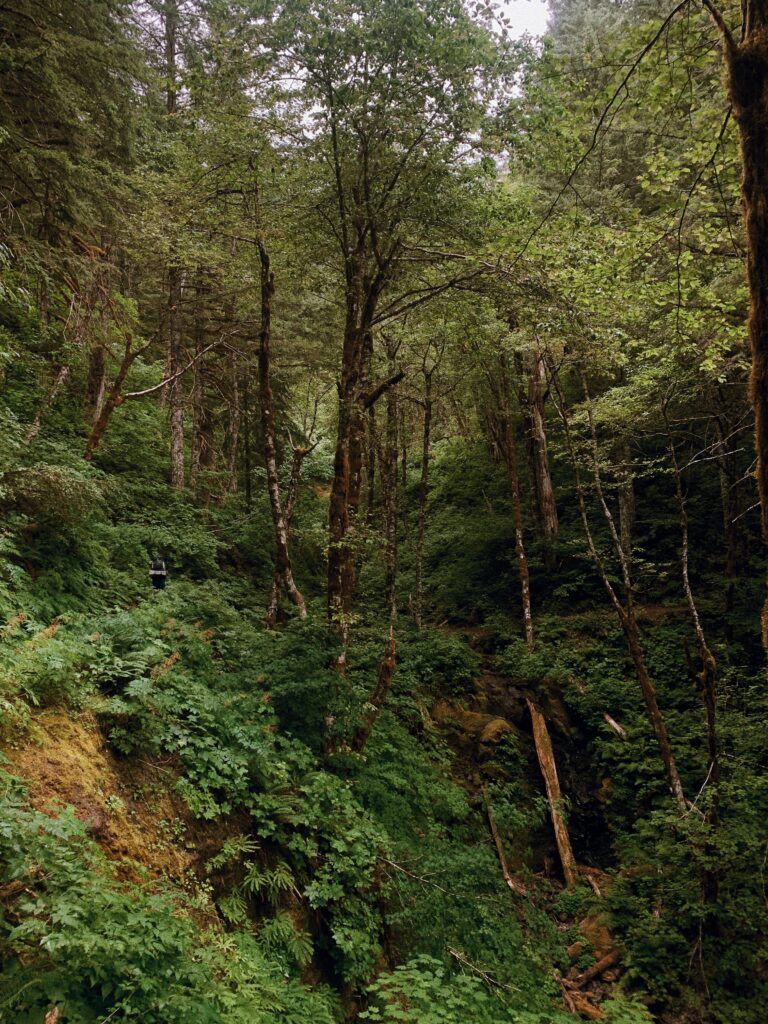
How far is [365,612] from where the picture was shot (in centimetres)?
1554

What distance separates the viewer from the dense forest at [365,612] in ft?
13.9

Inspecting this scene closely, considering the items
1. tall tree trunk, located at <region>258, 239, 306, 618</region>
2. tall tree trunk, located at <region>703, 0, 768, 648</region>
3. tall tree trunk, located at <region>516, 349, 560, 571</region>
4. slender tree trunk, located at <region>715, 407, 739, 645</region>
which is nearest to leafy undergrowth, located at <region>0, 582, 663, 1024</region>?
tall tree trunk, located at <region>258, 239, 306, 618</region>

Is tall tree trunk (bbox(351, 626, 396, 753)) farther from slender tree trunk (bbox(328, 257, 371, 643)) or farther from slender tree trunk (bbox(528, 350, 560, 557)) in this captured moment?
slender tree trunk (bbox(528, 350, 560, 557))

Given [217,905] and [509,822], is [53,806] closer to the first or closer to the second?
[217,905]

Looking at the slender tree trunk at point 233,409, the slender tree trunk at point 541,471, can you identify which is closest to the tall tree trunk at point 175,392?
the slender tree trunk at point 233,409

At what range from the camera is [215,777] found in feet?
17.9

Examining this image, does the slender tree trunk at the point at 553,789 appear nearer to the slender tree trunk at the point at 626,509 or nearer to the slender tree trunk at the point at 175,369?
the slender tree trunk at the point at 626,509

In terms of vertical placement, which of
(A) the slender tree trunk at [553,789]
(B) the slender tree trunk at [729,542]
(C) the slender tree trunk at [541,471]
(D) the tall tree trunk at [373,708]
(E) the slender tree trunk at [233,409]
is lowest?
(A) the slender tree trunk at [553,789]

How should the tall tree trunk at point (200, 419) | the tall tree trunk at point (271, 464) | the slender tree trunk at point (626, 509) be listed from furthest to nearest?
the tall tree trunk at point (200, 419) < the slender tree trunk at point (626, 509) < the tall tree trunk at point (271, 464)

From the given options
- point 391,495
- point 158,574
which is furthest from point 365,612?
point 158,574

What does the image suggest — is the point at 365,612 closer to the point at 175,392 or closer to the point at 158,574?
the point at 175,392

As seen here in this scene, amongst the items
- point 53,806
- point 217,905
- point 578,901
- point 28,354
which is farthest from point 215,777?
point 28,354

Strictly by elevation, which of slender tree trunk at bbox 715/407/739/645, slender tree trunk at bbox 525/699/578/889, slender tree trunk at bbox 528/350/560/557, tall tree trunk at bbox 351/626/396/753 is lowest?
slender tree trunk at bbox 525/699/578/889

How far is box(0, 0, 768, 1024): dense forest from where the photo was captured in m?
4.23
